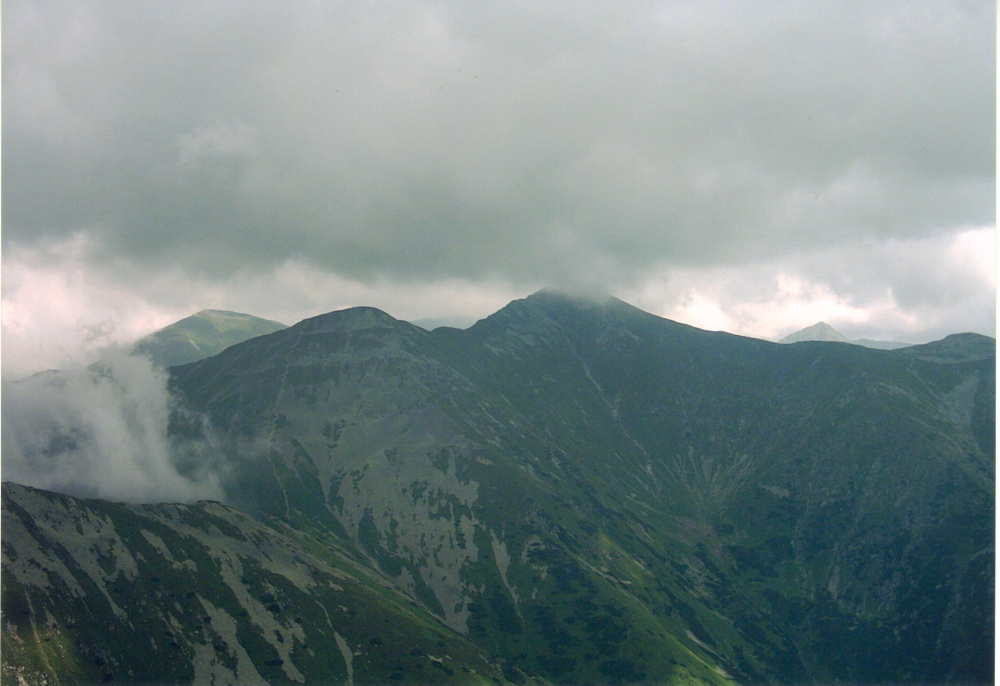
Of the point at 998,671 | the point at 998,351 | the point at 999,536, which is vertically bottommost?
the point at 998,671

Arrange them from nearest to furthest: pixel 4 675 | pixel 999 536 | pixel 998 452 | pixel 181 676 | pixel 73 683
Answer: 1. pixel 998 452
2. pixel 999 536
3. pixel 4 675
4. pixel 73 683
5. pixel 181 676

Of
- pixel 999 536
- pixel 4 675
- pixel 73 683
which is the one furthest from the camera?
pixel 73 683

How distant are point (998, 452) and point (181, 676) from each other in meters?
220

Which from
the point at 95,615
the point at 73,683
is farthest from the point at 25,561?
the point at 73,683

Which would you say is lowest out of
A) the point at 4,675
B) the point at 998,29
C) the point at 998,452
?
the point at 4,675

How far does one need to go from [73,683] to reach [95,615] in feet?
95.5

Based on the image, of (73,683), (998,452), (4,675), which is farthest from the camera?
(73,683)

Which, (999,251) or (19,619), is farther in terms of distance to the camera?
(19,619)

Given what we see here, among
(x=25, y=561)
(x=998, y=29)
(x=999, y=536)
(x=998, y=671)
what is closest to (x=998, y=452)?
(x=999, y=536)

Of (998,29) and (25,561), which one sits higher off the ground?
(998,29)

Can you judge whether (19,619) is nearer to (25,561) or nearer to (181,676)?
(25,561)

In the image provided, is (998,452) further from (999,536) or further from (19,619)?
(19,619)

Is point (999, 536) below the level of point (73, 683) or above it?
above

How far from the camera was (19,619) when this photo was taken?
177 m
